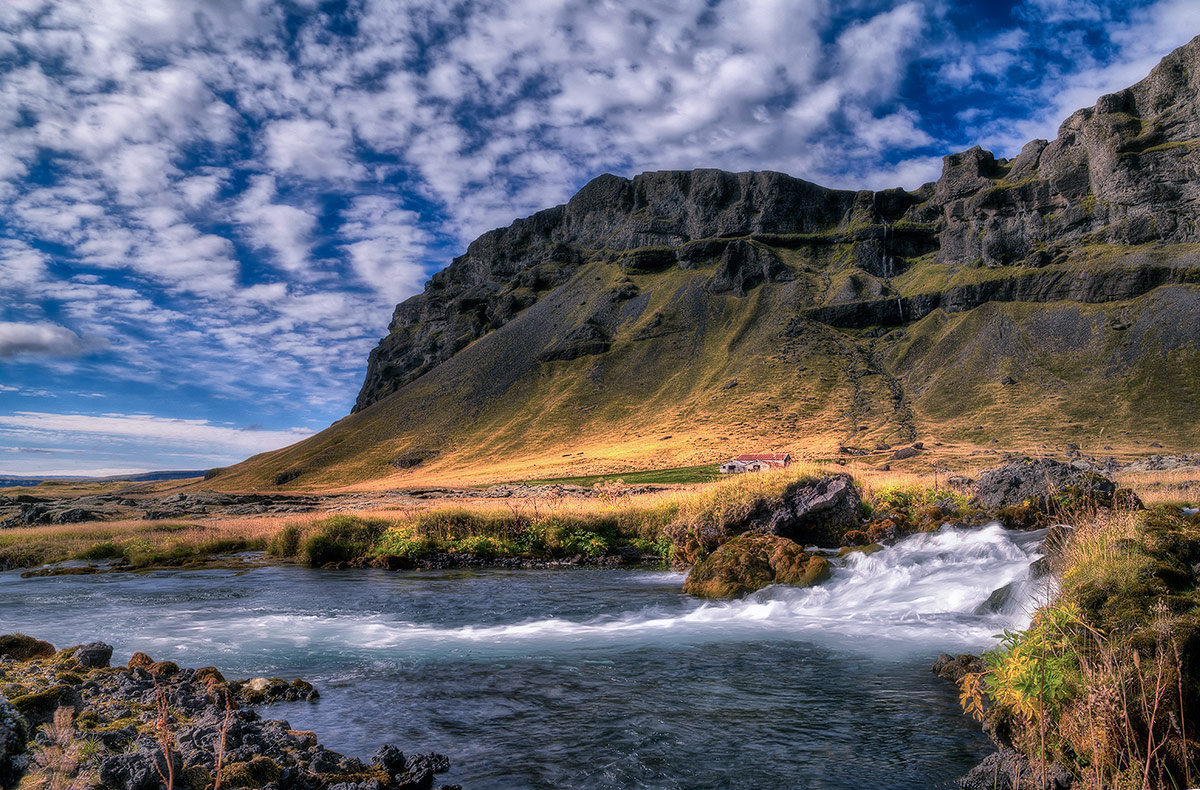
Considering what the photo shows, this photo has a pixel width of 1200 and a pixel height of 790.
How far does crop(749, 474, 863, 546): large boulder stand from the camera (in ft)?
94.9

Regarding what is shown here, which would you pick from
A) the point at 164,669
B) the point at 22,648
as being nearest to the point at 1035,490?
the point at 164,669

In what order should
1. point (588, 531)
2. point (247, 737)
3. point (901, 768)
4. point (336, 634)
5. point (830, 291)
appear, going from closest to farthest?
1. point (247, 737)
2. point (901, 768)
3. point (336, 634)
4. point (588, 531)
5. point (830, 291)

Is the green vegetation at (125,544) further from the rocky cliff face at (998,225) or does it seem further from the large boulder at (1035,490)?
the rocky cliff face at (998,225)

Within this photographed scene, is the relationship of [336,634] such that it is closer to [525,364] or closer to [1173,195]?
[525,364]

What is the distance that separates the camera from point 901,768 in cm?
890

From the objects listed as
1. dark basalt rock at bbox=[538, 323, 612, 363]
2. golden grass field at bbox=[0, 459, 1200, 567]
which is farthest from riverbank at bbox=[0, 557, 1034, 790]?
dark basalt rock at bbox=[538, 323, 612, 363]

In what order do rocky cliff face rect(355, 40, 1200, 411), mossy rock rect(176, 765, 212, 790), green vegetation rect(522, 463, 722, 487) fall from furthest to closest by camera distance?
rocky cliff face rect(355, 40, 1200, 411) < green vegetation rect(522, 463, 722, 487) < mossy rock rect(176, 765, 212, 790)

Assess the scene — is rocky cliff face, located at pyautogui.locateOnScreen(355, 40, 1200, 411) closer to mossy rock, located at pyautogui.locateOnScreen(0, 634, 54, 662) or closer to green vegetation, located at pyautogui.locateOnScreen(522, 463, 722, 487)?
green vegetation, located at pyautogui.locateOnScreen(522, 463, 722, 487)

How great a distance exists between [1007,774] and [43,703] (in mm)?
12187

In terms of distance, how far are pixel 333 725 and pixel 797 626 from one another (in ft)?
41.9

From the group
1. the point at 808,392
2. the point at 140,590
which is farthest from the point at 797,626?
the point at 808,392

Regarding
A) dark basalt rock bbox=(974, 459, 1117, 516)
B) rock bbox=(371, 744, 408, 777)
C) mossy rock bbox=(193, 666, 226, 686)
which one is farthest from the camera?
dark basalt rock bbox=(974, 459, 1117, 516)

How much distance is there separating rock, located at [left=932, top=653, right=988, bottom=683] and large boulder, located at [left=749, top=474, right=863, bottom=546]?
1518cm

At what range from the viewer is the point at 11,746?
20.8 ft
